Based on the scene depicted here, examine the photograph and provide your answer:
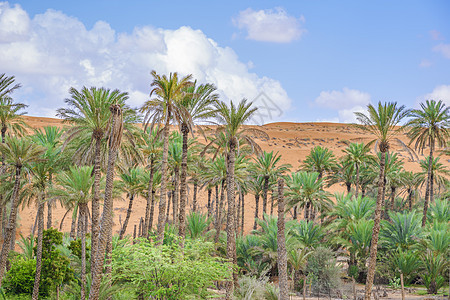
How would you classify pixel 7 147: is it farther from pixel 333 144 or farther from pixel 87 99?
pixel 333 144

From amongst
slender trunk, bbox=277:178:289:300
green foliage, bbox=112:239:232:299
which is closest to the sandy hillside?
slender trunk, bbox=277:178:289:300

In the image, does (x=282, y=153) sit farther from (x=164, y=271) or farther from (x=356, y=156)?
(x=164, y=271)

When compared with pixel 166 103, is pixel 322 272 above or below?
Answer: below

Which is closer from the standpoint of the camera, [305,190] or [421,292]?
[421,292]

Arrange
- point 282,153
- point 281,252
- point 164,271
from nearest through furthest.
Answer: point 281,252 → point 164,271 → point 282,153

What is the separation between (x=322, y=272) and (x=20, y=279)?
65.8 ft

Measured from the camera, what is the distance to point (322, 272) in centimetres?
3039

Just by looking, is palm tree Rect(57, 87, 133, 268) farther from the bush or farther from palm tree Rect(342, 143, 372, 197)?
palm tree Rect(342, 143, 372, 197)

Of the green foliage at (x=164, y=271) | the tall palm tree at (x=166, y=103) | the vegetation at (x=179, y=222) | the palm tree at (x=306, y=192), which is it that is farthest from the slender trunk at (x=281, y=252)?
the palm tree at (x=306, y=192)

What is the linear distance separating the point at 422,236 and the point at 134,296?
70.9 ft

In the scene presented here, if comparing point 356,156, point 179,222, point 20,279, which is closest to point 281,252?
point 179,222

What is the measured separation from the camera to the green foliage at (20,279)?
2533 centimetres

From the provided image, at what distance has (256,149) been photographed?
26.9 m

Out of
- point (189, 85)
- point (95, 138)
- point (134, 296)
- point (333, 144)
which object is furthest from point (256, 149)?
point (333, 144)
